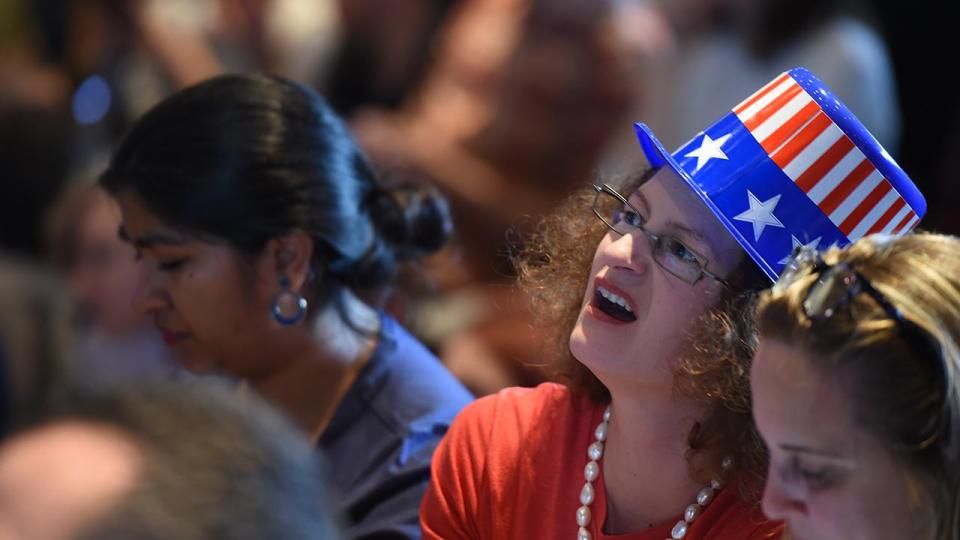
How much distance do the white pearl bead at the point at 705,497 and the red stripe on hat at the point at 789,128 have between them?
451mm

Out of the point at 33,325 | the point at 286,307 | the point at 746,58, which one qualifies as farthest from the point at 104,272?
the point at 746,58

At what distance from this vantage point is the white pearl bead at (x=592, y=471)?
1929 millimetres

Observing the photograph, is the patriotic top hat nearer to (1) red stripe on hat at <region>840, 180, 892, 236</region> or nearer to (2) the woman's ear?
(1) red stripe on hat at <region>840, 180, 892, 236</region>

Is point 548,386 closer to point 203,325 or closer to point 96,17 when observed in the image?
point 203,325

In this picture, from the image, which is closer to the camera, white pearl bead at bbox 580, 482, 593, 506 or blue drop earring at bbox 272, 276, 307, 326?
white pearl bead at bbox 580, 482, 593, 506

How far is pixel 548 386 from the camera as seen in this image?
81.8 inches

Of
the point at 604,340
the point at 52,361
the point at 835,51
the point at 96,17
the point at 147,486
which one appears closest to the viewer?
the point at 147,486

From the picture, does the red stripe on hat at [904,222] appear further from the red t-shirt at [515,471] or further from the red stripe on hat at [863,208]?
the red t-shirt at [515,471]

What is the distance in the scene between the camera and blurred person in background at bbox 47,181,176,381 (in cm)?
324

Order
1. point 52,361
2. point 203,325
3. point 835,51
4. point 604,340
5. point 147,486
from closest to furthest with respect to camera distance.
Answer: point 147,486 → point 604,340 → point 203,325 → point 835,51 → point 52,361

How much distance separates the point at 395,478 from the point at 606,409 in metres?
0.41

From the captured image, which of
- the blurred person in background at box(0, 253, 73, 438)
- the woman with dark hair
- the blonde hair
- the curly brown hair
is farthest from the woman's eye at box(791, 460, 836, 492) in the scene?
the blurred person in background at box(0, 253, 73, 438)

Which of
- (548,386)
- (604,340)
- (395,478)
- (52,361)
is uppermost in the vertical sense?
(604,340)

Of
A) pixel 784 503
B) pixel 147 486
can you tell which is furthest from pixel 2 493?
pixel 784 503
